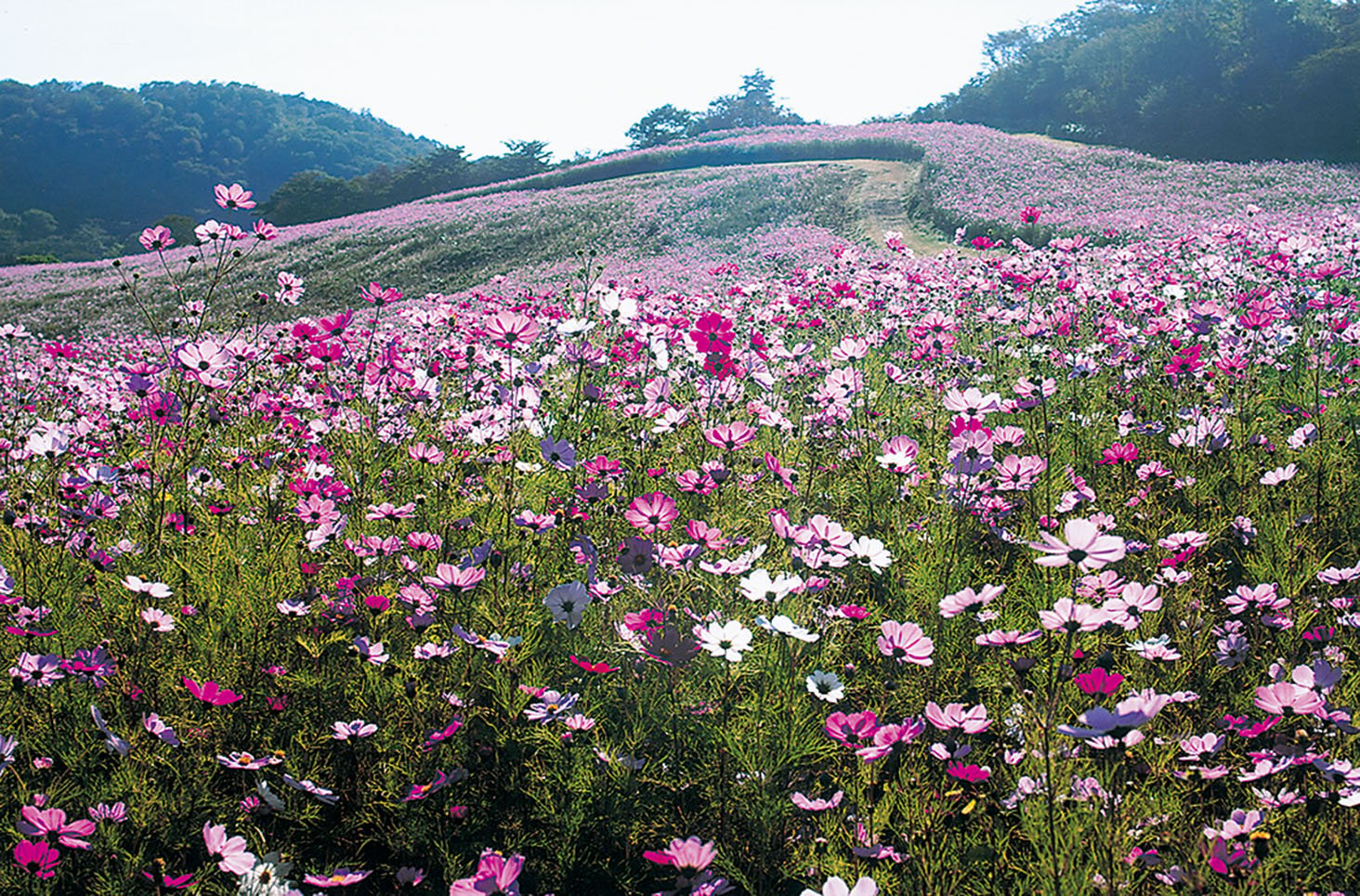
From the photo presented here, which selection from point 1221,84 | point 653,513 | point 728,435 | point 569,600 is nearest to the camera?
point 569,600

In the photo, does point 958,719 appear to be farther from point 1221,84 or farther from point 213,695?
point 1221,84

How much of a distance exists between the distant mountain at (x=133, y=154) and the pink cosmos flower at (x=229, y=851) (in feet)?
193

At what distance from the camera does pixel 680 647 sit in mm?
1710

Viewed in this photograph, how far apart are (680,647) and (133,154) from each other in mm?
81624

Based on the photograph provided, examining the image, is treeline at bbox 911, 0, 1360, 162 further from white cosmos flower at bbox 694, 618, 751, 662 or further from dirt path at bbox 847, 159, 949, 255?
white cosmos flower at bbox 694, 618, 751, 662

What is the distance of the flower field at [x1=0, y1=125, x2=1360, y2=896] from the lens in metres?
1.40

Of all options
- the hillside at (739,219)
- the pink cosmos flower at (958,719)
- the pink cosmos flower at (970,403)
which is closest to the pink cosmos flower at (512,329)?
the pink cosmos flower at (970,403)

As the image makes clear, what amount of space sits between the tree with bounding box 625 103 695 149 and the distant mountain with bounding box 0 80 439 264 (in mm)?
19084

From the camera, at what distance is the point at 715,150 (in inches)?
1198

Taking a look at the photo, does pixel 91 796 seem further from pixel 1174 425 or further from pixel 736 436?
pixel 1174 425

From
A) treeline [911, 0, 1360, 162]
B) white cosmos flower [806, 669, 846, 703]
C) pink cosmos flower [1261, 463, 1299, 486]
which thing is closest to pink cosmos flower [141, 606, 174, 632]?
white cosmos flower [806, 669, 846, 703]

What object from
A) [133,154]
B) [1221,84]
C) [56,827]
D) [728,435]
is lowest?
[56,827]

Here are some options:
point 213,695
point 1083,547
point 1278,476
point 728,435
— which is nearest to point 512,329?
point 728,435

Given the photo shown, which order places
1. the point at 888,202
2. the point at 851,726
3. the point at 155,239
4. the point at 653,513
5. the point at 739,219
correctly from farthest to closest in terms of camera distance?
the point at 888,202 → the point at 739,219 → the point at 155,239 → the point at 653,513 → the point at 851,726
